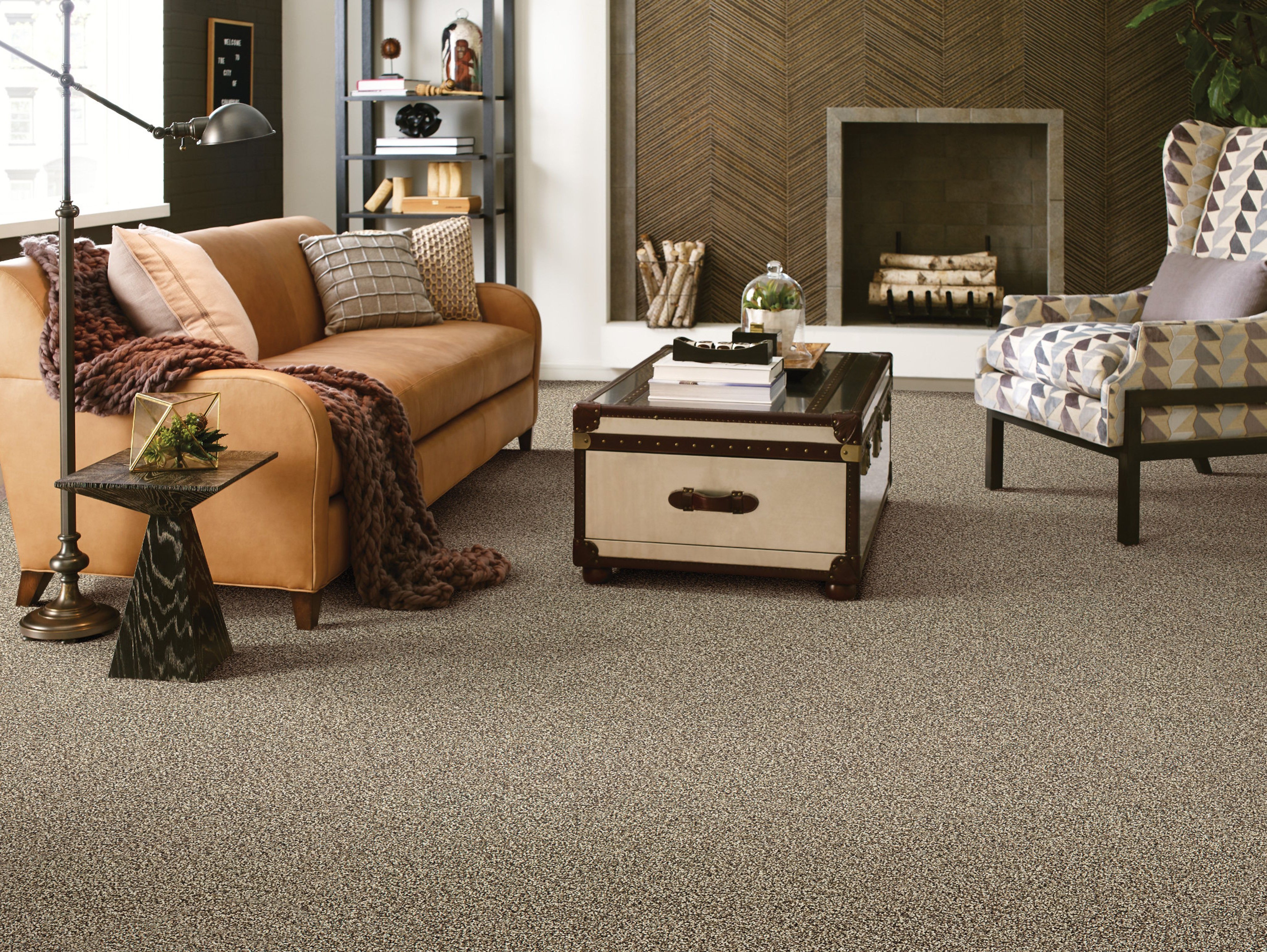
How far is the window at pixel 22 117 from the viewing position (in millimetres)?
5031

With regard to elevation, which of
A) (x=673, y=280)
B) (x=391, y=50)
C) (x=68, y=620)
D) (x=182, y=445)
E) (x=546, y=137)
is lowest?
(x=68, y=620)

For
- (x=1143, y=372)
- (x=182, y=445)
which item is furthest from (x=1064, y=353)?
(x=182, y=445)

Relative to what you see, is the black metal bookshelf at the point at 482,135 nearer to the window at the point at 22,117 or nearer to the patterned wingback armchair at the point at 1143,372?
the window at the point at 22,117

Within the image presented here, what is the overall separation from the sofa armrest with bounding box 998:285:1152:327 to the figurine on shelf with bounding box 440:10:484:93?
3.00 meters

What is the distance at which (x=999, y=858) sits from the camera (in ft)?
6.58

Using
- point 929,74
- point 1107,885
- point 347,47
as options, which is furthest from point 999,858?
point 347,47

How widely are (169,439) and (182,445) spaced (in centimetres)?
3

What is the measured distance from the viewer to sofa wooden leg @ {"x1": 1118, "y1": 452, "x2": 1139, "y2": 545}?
146 inches

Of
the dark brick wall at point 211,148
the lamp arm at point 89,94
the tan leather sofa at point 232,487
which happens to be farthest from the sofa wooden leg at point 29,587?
the dark brick wall at point 211,148

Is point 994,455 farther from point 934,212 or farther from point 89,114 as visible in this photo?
point 89,114

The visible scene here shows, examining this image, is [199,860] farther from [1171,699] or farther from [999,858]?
[1171,699]

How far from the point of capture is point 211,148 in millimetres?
6066

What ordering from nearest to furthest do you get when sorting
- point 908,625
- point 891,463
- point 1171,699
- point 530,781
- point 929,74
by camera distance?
point 530,781
point 1171,699
point 908,625
point 891,463
point 929,74

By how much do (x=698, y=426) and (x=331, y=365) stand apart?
1011 millimetres
